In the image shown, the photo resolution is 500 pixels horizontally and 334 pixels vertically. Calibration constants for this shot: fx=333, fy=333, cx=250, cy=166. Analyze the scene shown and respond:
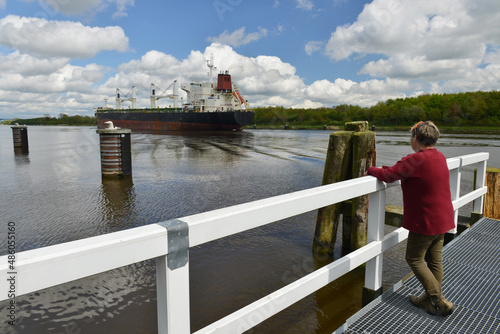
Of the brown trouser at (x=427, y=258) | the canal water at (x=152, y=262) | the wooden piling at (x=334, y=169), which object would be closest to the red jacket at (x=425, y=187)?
the brown trouser at (x=427, y=258)

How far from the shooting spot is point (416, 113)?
90500 millimetres

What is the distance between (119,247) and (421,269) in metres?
2.43

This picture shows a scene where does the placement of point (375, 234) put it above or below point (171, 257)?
below

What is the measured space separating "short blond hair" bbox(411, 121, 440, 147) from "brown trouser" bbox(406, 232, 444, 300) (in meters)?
0.75

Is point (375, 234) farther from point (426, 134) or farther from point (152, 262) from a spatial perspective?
point (152, 262)

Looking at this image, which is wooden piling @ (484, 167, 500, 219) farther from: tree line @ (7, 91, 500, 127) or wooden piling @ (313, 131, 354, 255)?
tree line @ (7, 91, 500, 127)

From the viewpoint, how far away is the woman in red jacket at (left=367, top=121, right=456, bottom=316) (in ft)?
8.36

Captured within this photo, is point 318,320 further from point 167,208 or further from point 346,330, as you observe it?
point 167,208

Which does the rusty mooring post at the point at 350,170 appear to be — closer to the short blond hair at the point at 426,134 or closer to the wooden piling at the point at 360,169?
the wooden piling at the point at 360,169

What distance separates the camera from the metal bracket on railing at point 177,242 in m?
1.38

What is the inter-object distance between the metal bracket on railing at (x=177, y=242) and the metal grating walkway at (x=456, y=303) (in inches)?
61.1

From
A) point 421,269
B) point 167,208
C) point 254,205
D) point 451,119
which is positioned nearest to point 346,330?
point 421,269

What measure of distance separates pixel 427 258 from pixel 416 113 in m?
99.2

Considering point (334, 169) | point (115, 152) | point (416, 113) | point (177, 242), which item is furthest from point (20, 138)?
point (416, 113)
